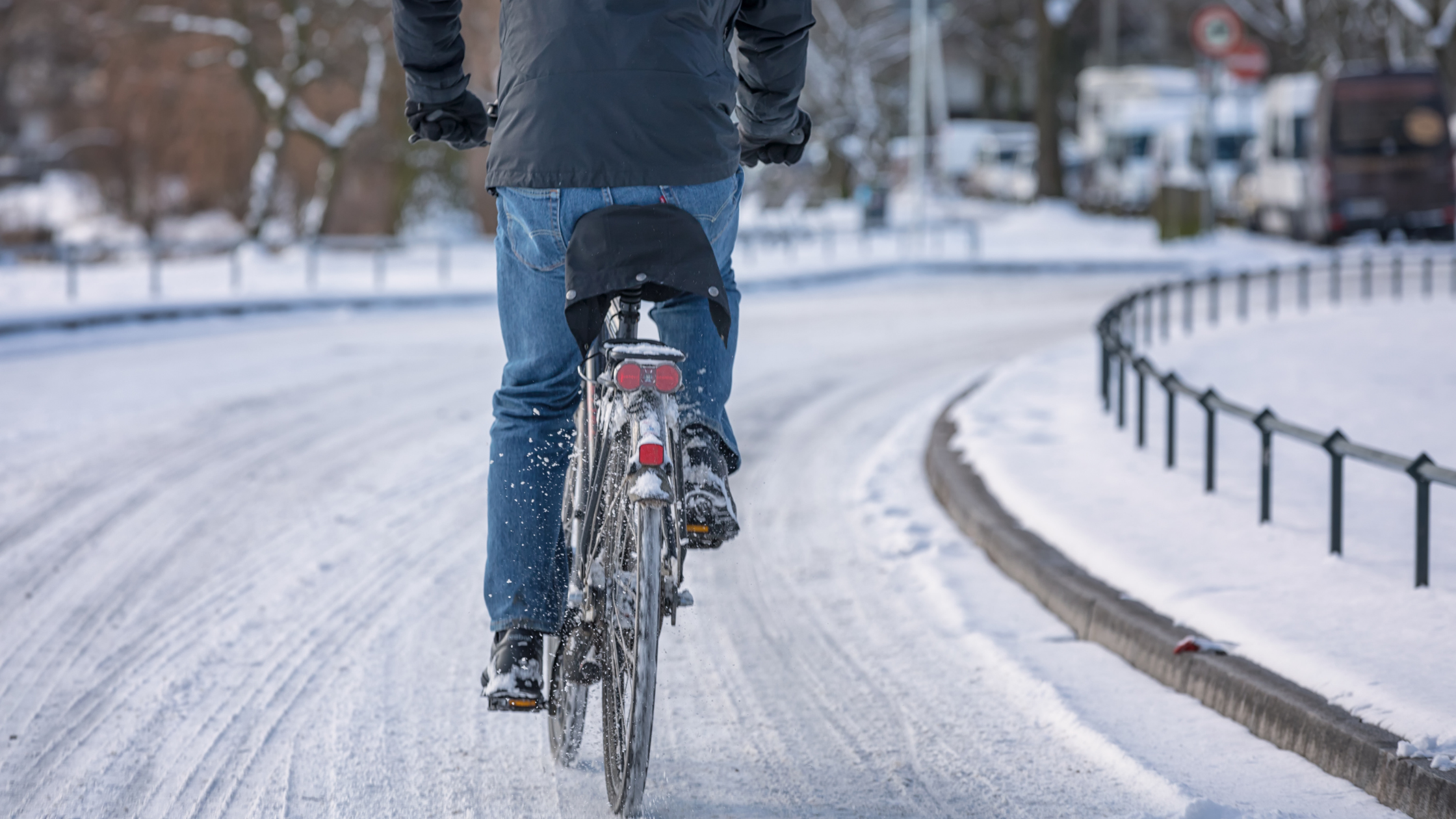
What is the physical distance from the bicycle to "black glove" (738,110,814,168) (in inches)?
21.5

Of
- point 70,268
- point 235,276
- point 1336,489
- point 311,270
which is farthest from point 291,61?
point 1336,489

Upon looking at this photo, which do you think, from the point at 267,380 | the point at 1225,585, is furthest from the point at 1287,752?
the point at 267,380

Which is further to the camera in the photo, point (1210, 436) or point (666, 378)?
point (1210, 436)

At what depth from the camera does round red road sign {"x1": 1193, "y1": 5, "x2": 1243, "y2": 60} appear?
1100 inches

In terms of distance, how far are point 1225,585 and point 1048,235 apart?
30904 mm

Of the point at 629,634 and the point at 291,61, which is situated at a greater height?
the point at 291,61

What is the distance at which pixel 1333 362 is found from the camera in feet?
42.3

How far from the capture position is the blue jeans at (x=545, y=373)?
348 centimetres

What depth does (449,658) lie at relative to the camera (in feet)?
16.4

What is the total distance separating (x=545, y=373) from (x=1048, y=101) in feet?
129

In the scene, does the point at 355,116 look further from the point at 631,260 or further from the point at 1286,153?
the point at 631,260

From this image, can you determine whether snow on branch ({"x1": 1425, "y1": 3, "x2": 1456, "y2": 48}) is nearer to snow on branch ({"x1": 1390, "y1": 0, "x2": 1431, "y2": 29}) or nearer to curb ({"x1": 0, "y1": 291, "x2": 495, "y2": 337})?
snow on branch ({"x1": 1390, "y1": 0, "x2": 1431, "y2": 29})

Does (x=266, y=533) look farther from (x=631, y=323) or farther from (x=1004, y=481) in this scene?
(x=631, y=323)

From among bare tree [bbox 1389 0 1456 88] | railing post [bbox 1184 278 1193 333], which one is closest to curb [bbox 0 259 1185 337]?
railing post [bbox 1184 278 1193 333]
